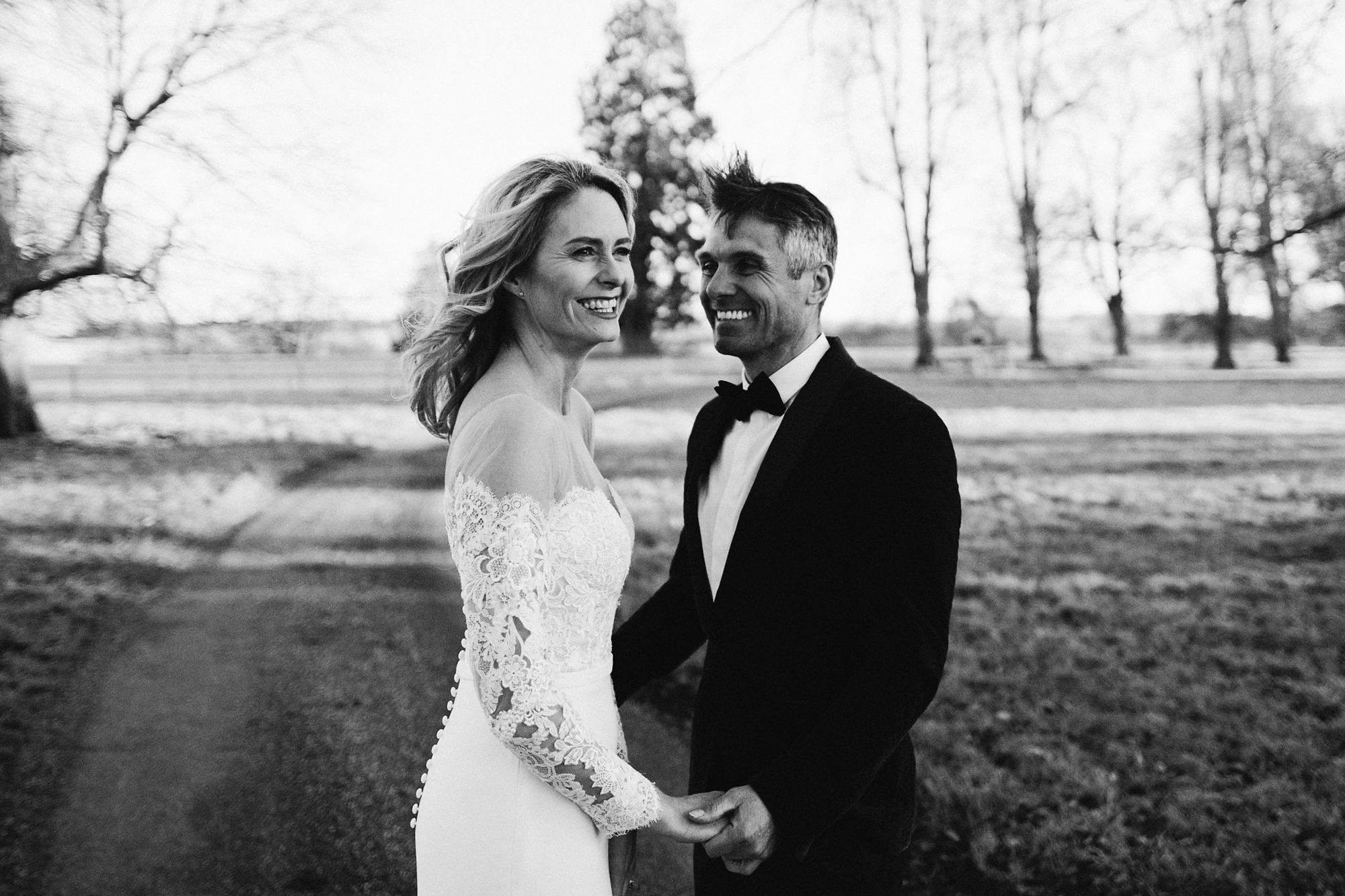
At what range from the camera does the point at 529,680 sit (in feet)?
6.55

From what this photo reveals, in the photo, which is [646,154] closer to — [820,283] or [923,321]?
[923,321]

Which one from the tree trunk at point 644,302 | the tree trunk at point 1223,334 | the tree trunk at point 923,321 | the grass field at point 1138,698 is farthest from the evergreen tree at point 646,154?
the grass field at point 1138,698

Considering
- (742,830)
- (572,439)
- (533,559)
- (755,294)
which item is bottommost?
(742,830)

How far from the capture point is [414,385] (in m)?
2.57

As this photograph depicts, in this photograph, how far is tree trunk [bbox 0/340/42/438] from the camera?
1614cm

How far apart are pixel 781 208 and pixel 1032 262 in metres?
33.7

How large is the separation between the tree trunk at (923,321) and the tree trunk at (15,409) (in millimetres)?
24614

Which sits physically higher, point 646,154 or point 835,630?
point 646,154

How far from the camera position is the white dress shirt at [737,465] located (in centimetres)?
245

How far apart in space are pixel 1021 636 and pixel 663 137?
34.1 metres

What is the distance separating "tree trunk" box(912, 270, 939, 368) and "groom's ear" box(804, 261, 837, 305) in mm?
28816

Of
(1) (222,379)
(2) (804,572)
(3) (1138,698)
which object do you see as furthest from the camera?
(1) (222,379)

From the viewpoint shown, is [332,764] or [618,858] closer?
[618,858]

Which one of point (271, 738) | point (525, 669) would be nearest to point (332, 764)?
point (271, 738)
